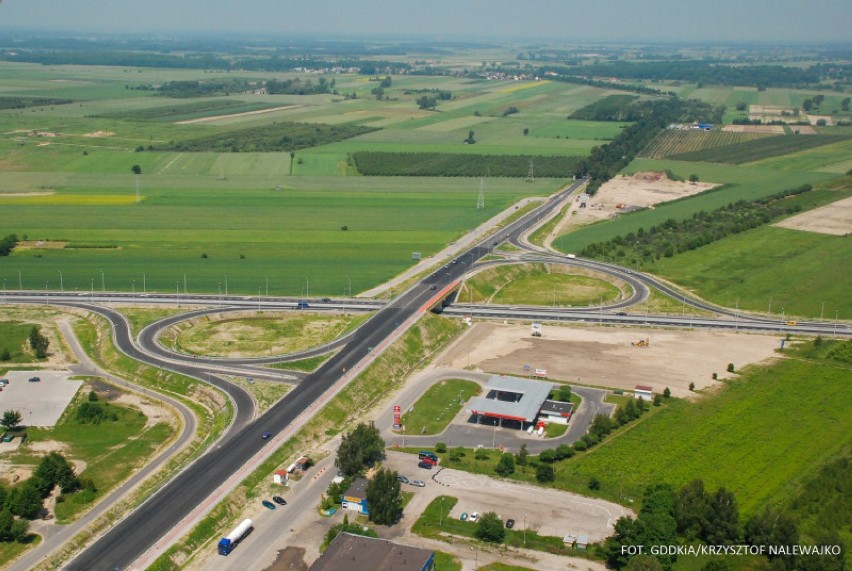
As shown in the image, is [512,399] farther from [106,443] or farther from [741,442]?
[106,443]

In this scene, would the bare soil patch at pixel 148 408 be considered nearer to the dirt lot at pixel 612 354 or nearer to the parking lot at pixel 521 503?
the parking lot at pixel 521 503

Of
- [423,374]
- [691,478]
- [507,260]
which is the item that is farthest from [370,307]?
[691,478]

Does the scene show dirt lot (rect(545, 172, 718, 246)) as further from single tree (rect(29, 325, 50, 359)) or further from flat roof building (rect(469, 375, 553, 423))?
single tree (rect(29, 325, 50, 359))

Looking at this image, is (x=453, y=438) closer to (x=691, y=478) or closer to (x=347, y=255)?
(x=691, y=478)

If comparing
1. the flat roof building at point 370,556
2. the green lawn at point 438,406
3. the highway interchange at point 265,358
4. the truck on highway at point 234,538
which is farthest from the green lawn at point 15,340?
the flat roof building at point 370,556

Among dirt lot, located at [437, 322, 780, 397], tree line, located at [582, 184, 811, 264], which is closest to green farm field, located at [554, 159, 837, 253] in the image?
tree line, located at [582, 184, 811, 264]
